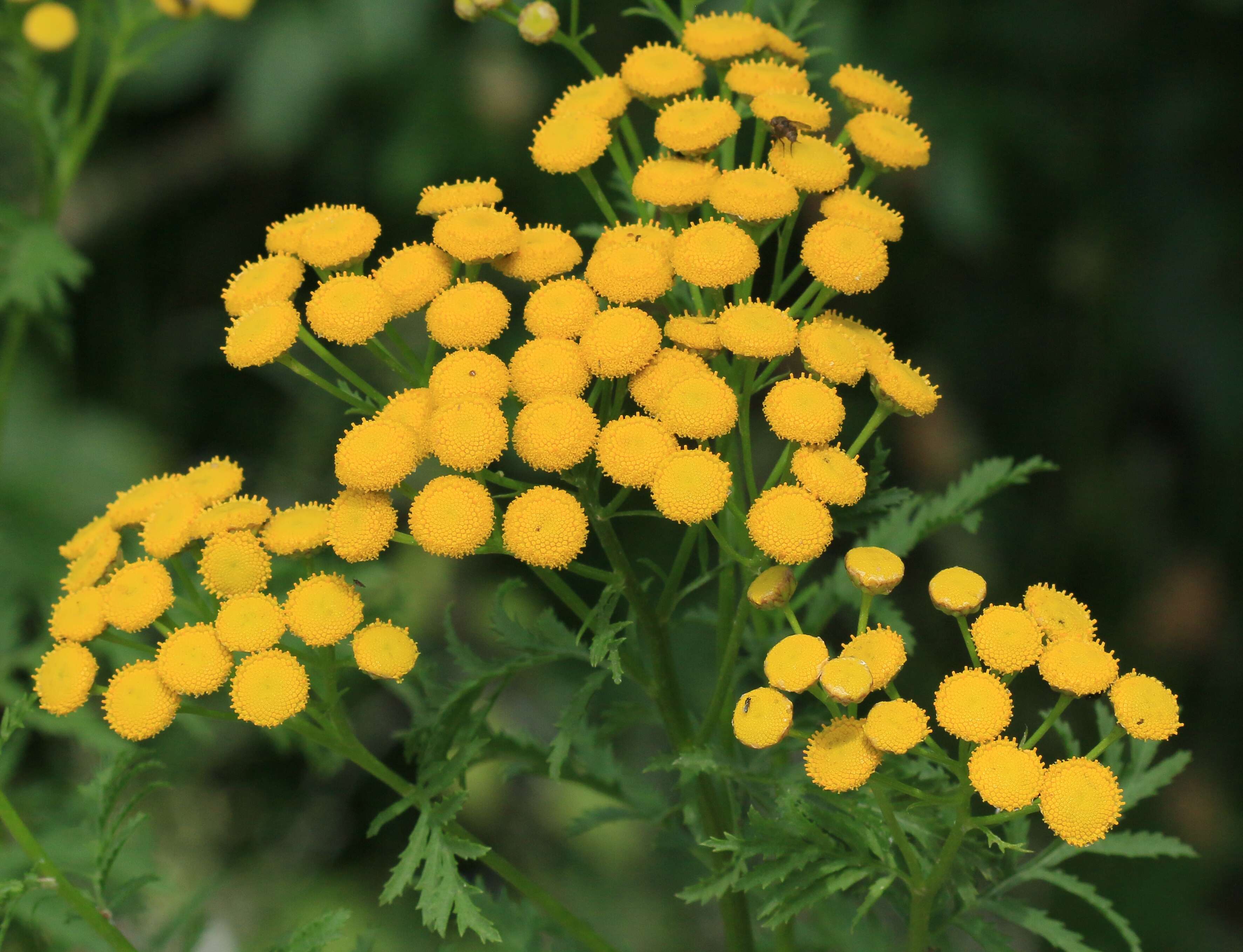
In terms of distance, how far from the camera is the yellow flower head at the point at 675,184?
2348 millimetres

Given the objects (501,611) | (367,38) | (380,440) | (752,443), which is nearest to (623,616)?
(501,611)

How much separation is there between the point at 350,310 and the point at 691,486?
0.73 meters

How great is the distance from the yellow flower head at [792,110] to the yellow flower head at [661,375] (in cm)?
56

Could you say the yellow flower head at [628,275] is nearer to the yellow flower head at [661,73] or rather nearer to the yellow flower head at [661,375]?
the yellow flower head at [661,375]

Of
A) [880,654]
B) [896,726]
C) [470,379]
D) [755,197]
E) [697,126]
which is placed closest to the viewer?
[896,726]

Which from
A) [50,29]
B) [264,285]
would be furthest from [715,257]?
[50,29]

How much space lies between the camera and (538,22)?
8.81 feet

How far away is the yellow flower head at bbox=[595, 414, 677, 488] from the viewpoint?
2064 mm

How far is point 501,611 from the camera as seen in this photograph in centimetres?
237

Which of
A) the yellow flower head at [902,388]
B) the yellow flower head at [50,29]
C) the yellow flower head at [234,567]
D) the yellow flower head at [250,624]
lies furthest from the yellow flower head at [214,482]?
the yellow flower head at [50,29]

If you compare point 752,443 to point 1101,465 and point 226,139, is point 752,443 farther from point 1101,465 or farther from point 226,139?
point 226,139

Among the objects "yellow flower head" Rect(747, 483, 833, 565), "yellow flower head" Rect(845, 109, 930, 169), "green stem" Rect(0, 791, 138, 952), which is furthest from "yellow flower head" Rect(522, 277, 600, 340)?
"green stem" Rect(0, 791, 138, 952)

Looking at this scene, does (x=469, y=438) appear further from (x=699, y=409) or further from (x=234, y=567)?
(x=234, y=567)

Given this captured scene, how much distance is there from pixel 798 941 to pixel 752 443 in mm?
2445
